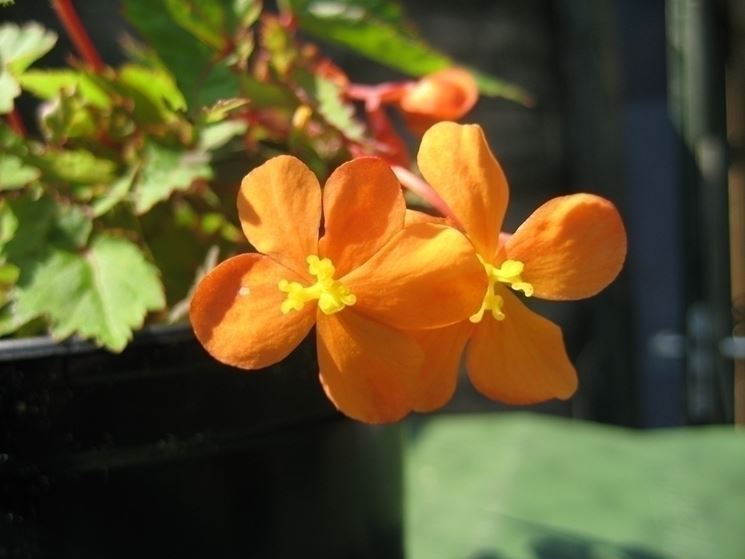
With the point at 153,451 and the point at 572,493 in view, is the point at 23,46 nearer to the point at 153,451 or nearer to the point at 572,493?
the point at 153,451

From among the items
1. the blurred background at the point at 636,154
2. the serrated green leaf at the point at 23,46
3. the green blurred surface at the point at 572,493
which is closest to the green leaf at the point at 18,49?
the serrated green leaf at the point at 23,46

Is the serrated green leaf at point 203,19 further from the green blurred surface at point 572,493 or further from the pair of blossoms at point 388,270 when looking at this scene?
the green blurred surface at point 572,493

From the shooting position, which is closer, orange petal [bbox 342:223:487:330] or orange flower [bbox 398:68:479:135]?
orange petal [bbox 342:223:487:330]

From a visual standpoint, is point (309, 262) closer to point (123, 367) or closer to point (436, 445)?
point (123, 367)

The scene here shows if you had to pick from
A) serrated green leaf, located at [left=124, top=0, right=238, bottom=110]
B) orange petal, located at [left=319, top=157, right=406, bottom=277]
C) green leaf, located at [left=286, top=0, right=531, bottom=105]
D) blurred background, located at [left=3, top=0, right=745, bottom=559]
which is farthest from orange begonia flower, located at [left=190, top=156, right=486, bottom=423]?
blurred background, located at [left=3, top=0, right=745, bottom=559]

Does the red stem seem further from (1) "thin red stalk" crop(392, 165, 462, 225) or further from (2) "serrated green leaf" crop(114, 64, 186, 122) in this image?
(1) "thin red stalk" crop(392, 165, 462, 225)

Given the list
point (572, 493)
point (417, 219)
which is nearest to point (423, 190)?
point (417, 219)
